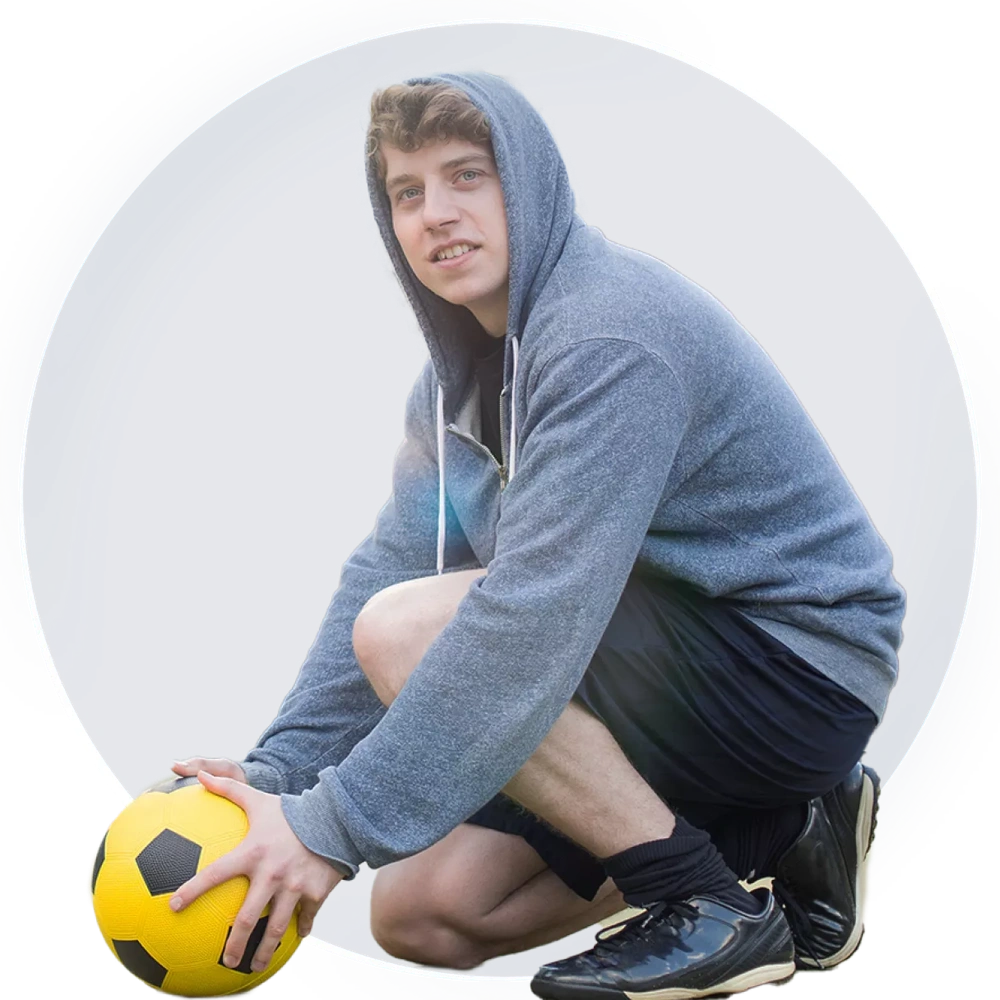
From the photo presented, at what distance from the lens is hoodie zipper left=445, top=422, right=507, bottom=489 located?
2.81 meters

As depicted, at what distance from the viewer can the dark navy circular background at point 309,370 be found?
2.84m

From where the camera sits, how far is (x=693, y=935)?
95.8 inches

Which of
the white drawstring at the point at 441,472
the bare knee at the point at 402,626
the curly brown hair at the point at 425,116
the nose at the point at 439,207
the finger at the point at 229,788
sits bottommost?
the finger at the point at 229,788

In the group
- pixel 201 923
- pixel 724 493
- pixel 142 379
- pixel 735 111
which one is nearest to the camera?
pixel 201 923

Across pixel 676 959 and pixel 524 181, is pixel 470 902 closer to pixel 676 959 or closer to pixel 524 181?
pixel 676 959

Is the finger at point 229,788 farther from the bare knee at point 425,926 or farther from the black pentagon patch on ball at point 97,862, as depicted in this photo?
the bare knee at point 425,926

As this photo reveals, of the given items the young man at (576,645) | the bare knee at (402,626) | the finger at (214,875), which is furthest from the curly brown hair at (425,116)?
the finger at (214,875)

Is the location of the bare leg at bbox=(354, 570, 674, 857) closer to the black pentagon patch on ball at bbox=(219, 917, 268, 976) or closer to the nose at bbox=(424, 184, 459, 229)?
the black pentagon patch on ball at bbox=(219, 917, 268, 976)

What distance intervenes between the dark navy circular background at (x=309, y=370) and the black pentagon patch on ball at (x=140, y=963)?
1.81 ft

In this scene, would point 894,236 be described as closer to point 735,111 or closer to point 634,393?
point 735,111

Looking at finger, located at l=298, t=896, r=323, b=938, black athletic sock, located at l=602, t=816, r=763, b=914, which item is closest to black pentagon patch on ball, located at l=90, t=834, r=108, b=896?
finger, located at l=298, t=896, r=323, b=938

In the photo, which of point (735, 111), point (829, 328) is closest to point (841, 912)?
point (829, 328)

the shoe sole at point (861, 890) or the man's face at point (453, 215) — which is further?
the shoe sole at point (861, 890)

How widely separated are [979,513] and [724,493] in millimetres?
759
